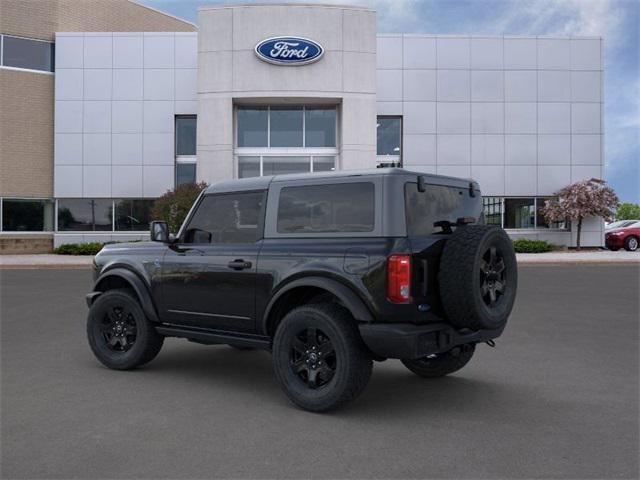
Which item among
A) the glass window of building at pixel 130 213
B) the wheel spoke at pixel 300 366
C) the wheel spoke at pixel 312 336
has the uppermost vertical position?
the glass window of building at pixel 130 213

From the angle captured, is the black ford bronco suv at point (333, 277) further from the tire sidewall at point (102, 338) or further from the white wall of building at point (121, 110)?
the white wall of building at point (121, 110)

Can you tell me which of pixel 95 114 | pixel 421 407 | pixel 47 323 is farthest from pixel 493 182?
pixel 421 407

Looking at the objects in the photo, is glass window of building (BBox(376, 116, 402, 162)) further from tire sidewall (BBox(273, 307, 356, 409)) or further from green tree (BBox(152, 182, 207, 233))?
tire sidewall (BBox(273, 307, 356, 409))

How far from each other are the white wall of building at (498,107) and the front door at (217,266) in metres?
24.5

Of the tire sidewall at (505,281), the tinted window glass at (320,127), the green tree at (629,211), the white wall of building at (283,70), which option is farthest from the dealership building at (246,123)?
the green tree at (629,211)

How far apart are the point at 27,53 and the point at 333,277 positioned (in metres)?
29.7

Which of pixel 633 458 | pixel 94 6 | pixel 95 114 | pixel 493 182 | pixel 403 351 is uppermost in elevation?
pixel 94 6

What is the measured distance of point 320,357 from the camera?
4.84 meters

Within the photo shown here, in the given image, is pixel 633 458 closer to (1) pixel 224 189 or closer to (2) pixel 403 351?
(2) pixel 403 351

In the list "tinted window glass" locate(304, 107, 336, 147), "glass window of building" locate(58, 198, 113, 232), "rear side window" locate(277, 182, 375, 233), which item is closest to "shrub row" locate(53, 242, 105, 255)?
"glass window of building" locate(58, 198, 113, 232)

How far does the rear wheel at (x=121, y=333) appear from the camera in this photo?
6160 mm

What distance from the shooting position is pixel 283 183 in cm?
544

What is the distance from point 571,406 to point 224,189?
3659 mm

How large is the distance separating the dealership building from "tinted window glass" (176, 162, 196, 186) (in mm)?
54
